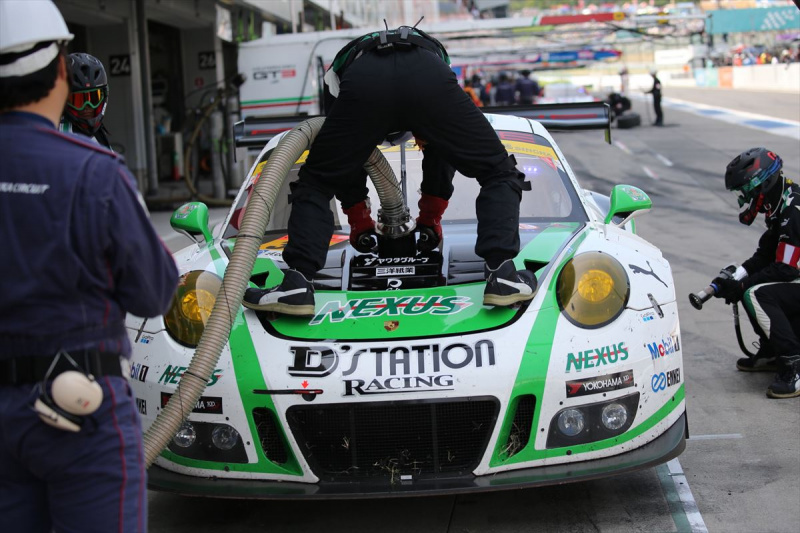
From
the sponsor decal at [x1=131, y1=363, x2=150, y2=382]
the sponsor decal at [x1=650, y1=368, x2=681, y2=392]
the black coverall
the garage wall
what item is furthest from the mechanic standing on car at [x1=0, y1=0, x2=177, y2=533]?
the garage wall

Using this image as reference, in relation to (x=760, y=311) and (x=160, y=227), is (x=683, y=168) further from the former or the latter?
(x=760, y=311)

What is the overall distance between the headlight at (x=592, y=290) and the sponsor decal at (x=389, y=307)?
0.38 meters

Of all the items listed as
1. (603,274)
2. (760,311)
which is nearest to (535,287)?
(603,274)

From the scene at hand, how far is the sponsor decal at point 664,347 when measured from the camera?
3820 mm

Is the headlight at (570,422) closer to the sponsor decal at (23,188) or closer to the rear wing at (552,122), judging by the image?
the sponsor decal at (23,188)

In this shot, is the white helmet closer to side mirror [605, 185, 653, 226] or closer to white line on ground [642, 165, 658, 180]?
side mirror [605, 185, 653, 226]

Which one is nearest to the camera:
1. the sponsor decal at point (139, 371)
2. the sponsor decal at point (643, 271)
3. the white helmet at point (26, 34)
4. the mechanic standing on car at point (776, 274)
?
the white helmet at point (26, 34)

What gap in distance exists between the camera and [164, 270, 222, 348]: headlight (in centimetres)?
390

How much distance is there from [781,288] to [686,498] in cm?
192

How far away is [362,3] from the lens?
4059cm

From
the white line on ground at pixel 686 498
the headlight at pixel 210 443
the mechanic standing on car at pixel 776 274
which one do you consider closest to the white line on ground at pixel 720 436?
the white line on ground at pixel 686 498

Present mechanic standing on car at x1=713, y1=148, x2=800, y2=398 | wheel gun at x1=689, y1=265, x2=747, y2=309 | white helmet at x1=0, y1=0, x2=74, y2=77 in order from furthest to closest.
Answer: wheel gun at x1=689, y1=265, x2=747, y2=309 < mechanic standing on car at x1=713, y1=148, x2=800, y2=398 < white helmet at x1=0, y1=0, x2=74, y2=77

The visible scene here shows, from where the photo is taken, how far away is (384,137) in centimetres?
408

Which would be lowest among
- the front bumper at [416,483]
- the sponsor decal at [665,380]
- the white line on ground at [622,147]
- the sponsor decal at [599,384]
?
the white line on ground at [622,147]
